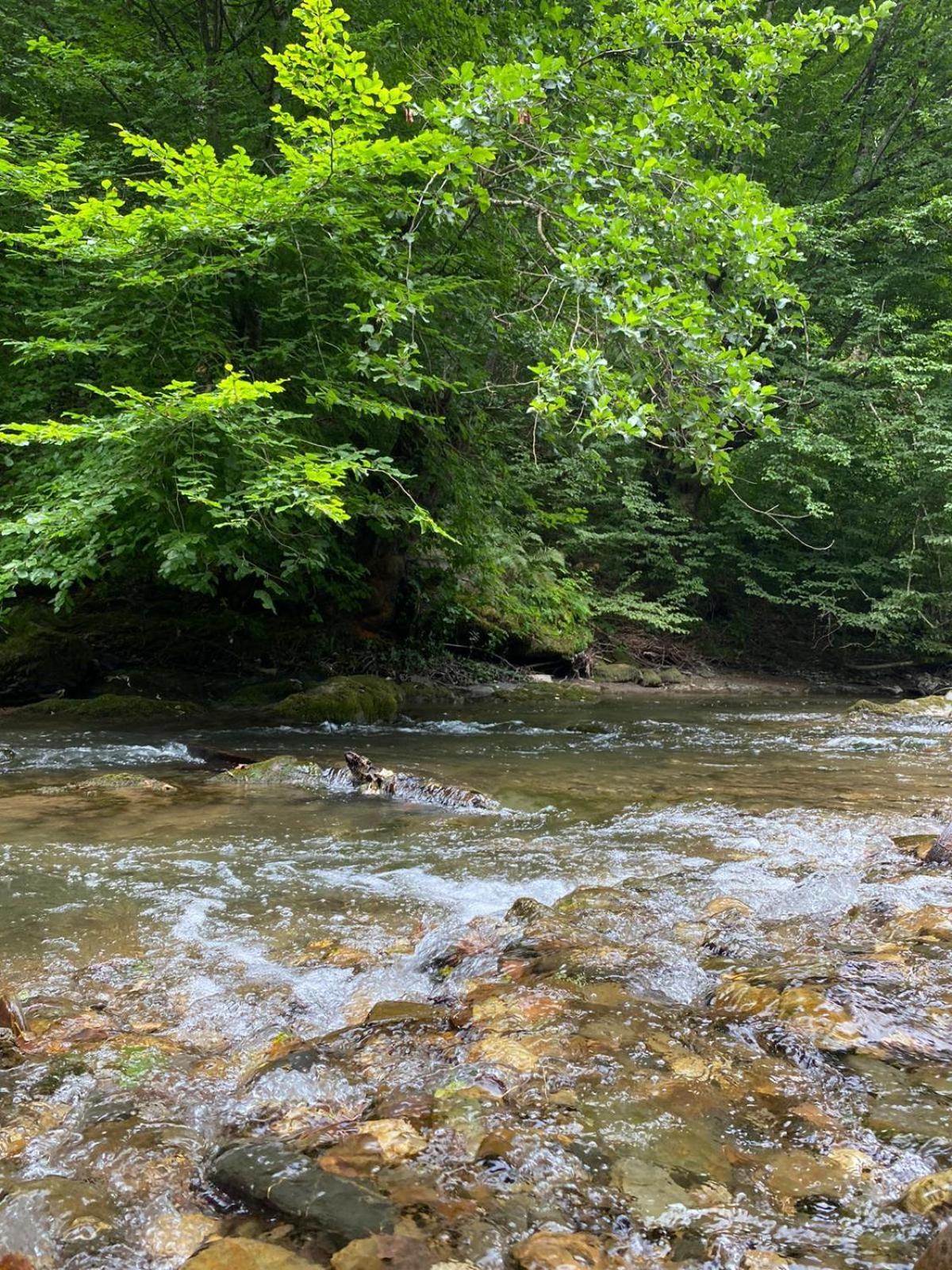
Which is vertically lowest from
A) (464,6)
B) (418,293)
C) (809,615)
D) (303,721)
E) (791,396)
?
(303,721)

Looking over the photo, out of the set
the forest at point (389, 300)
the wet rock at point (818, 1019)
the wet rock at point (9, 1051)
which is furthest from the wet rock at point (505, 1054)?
the forest at point (389, 300)

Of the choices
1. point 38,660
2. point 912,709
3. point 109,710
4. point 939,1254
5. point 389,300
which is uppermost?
point 389,300

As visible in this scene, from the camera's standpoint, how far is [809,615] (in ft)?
69.3

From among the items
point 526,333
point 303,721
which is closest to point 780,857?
point 526,333

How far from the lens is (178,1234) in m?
1.85

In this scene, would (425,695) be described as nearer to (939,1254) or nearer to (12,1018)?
(12,1018)

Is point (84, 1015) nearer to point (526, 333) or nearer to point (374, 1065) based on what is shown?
point (374, 1065)

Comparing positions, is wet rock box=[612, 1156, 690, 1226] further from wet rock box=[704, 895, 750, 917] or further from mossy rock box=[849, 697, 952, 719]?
mossy rock box=[849, 697, 952, 719]

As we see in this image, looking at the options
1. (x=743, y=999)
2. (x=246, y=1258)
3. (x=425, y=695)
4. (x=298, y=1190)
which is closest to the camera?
(x=246, y=1258)

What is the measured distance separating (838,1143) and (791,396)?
16.9 meters

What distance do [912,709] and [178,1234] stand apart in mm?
13919

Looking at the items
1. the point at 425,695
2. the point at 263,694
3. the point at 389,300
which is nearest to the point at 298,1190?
the point at 389,300

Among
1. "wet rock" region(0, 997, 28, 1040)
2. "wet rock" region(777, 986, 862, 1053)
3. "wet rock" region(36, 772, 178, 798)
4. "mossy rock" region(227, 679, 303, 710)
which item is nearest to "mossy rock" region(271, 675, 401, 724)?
"mossy rock" region(227, 679, 303, 710)

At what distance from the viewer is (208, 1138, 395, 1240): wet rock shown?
6.06ft
